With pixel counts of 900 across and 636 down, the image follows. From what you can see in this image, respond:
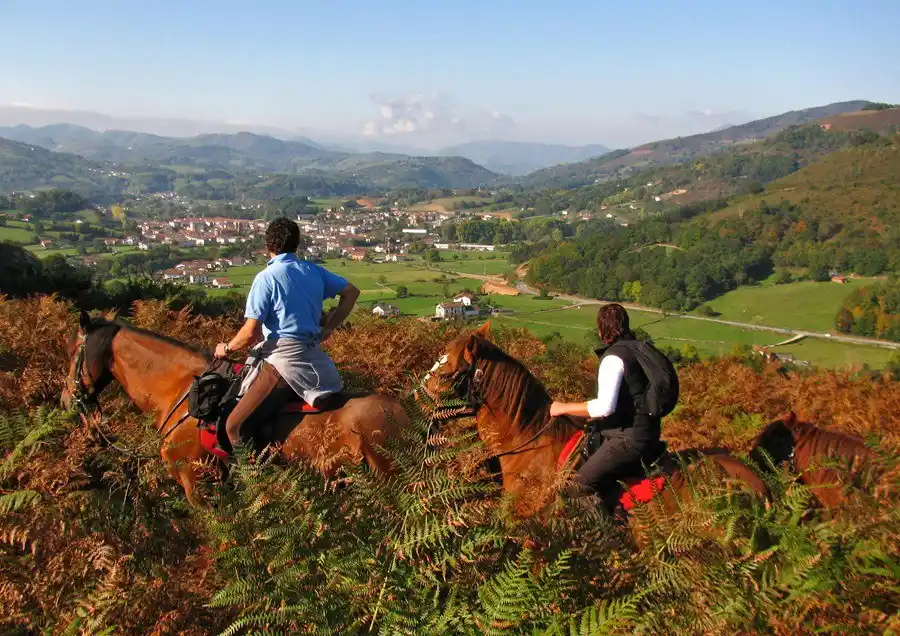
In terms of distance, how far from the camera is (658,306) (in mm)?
41750

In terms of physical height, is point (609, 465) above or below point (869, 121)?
below

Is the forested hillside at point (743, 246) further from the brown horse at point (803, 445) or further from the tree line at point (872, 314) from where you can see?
the brown horse at point (803, 445)

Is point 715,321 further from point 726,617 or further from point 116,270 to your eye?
point 726,617

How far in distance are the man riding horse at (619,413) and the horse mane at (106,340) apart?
12.9 feet

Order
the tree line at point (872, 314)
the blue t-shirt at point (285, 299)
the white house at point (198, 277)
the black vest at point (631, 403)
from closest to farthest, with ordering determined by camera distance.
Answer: the black vest at point (631, 403) → the blue t-shirt at point (285, 299) → the tree line at point (872, 314) → the white house at point (198, 277)

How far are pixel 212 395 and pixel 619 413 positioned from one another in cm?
356

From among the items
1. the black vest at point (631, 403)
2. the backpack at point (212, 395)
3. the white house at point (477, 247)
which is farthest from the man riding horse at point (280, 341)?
the white house at point (477, 247)

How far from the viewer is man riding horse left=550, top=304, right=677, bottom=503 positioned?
4629 mm

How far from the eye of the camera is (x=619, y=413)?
188 inches

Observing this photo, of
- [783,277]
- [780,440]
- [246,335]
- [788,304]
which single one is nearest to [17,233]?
[246,335]

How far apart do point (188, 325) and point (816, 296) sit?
42.6 m

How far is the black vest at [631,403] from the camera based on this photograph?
462 cm

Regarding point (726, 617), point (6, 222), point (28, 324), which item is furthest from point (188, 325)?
point (6, 222)

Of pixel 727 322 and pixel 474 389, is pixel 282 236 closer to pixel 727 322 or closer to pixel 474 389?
pixel 474 389
